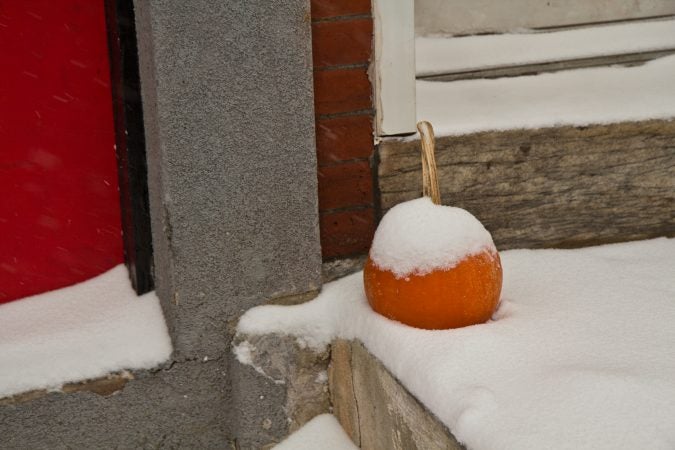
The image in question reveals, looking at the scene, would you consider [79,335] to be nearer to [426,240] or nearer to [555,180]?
[426,240]

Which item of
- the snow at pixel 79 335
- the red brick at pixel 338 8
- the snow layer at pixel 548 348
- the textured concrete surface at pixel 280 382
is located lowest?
the textured concrete surface at pixel 280 382

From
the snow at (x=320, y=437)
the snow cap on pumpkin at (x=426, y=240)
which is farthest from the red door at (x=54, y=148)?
the snow cap on pumpkin at (x=426, y=240)

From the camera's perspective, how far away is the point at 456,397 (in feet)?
6.03

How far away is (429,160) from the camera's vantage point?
2305 mm

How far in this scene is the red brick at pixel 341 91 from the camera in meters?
2.60

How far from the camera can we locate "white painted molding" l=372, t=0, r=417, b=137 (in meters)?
2.62

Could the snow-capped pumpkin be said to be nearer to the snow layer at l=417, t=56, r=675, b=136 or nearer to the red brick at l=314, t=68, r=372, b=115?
the red brick at l=314, t=68, r=372, b=115

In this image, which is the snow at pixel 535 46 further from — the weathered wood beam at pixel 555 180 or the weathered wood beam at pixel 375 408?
the weathered wood beam at pixel 375 408

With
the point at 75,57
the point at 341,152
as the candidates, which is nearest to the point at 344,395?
the point at 341,152

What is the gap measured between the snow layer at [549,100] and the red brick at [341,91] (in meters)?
Result: 0.26

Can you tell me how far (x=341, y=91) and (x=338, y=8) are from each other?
0.26m

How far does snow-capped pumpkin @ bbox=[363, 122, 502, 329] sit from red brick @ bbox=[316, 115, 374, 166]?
1.29ft

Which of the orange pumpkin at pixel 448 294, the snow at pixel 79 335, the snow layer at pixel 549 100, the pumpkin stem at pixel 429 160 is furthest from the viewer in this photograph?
the snow layer at pixel 549 100

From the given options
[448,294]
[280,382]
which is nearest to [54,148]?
[280,382]
